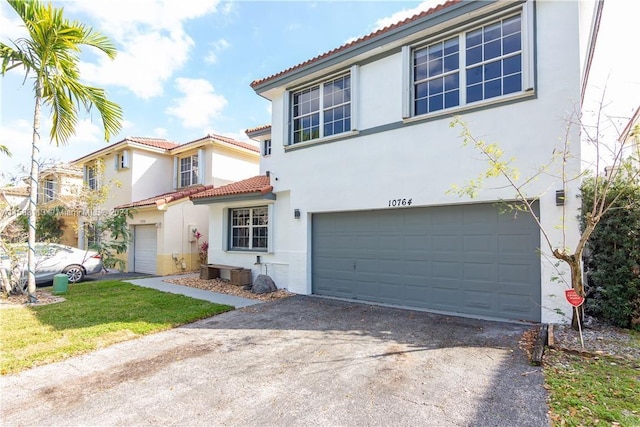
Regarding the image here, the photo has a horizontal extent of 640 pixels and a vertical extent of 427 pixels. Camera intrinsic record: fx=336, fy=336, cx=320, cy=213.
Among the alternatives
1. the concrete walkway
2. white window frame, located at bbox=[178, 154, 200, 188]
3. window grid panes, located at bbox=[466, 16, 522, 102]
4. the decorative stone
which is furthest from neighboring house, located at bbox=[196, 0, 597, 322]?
white window frame, located at bbox=[178, 154, 200, 188]

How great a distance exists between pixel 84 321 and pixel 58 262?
7124 millimetres

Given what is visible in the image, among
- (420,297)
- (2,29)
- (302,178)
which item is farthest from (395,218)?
(2,29)

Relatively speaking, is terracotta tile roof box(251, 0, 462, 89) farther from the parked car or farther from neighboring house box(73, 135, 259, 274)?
the parked car

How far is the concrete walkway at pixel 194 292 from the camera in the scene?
30.8ft

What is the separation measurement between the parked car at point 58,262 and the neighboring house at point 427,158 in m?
6.64

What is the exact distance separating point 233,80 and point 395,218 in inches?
322

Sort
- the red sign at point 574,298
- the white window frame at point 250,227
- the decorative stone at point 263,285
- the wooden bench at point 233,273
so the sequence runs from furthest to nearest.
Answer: the wooden bench at point 233,273 < the white window frame at point 250,227 < the decorative stone at point 263,285 < the red sign at point 574,298

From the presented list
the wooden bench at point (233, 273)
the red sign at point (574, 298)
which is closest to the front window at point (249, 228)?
the wooden bench at point (233, 273)

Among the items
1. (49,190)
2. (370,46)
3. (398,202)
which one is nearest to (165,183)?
(49,190)

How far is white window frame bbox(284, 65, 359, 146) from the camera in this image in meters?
9.36

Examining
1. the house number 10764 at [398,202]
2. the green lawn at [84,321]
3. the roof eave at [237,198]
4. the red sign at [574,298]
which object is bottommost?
the green lawn at [84,321]

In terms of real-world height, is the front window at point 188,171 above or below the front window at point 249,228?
above

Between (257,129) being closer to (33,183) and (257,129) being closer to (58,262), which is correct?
(33,183)

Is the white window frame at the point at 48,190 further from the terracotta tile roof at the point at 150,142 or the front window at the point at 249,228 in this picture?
the front window at the point at 249,228
